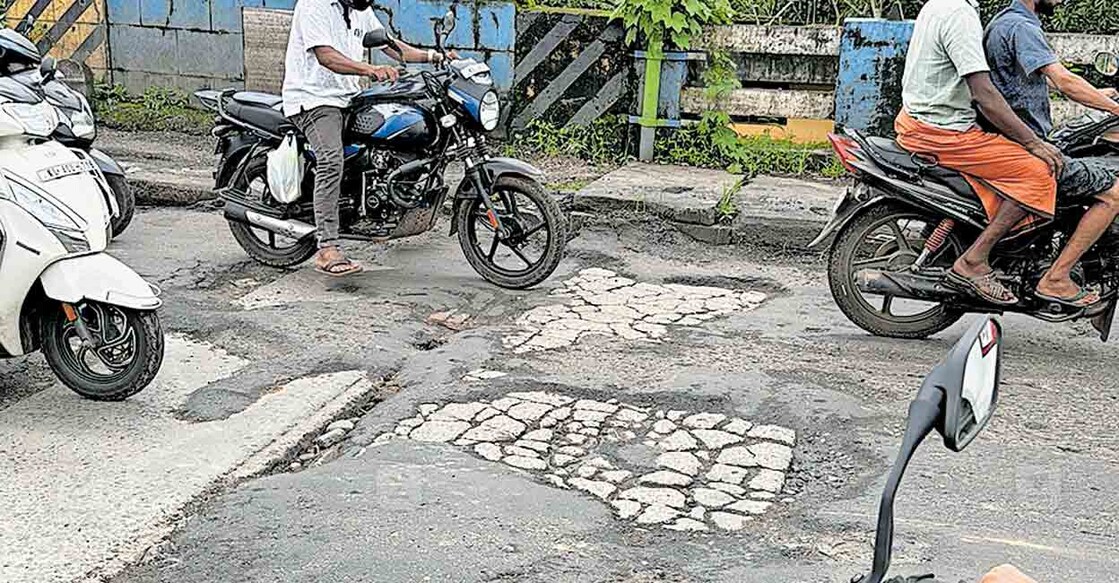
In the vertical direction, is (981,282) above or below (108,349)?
above

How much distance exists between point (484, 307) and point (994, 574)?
453 cm

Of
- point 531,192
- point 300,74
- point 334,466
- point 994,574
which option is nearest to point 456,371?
point 334,466

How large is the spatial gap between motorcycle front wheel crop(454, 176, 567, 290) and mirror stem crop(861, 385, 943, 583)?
4631 millimetres

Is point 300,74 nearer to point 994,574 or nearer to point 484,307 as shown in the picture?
point 484,307

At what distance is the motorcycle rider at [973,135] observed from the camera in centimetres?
→ 510

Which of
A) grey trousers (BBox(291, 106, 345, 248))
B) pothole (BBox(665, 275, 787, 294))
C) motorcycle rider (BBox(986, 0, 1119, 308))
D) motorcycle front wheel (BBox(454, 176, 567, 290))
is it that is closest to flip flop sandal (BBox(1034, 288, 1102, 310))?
motorcycle rider (BBox(986, 0, 1119, 308))

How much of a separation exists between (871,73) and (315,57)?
14.0 feet

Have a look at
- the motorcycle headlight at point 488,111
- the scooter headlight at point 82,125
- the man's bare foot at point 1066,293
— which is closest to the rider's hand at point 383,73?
the motorcycle headlight at point 488,111

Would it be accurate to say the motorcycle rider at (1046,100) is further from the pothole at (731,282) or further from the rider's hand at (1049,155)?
the pothole at (731,282)

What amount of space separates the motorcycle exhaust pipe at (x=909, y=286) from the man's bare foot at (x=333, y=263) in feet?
8.84

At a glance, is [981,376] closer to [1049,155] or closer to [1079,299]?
[1049,155]

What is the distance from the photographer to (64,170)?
466 centimetres

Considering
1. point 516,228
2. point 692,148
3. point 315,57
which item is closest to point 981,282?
point 516,228

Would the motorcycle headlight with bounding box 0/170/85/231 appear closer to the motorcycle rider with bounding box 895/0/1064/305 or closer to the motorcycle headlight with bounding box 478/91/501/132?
the motorcycle headlight with bounding box 478/91/501/132
